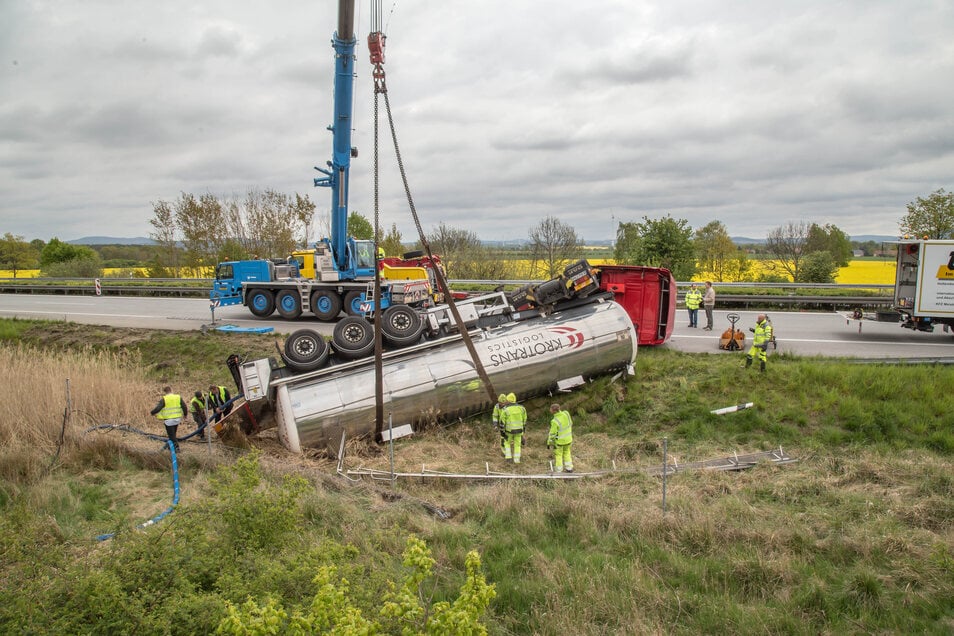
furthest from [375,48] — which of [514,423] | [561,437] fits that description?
[561,437]

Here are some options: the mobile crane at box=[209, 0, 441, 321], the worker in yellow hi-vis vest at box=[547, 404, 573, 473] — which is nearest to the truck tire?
the mobile crane at box=[209, 0, 441, 321]

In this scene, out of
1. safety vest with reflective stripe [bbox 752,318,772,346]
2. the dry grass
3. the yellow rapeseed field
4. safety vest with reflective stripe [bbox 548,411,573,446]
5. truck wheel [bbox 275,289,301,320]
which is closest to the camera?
safety vest with reflective stripe [bbox 548,411,573,446]

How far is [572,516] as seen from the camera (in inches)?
285

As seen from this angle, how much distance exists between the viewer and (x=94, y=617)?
411 cm

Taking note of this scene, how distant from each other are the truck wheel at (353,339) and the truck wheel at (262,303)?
10988 millimetres

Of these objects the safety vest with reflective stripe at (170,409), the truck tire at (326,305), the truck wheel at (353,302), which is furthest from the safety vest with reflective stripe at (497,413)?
the truck tire at (326,305)

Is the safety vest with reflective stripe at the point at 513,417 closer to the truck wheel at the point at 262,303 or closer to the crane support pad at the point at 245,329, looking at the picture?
the crane support pad at the point at 245,329

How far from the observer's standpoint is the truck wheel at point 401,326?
11656mm

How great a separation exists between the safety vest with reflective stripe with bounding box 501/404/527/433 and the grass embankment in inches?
32.4

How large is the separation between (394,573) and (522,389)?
6.43m

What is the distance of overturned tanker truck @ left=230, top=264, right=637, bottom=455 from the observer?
10.1 meters

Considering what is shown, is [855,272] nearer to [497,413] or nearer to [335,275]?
[335,275]

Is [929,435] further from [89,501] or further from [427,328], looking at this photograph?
[89,501]

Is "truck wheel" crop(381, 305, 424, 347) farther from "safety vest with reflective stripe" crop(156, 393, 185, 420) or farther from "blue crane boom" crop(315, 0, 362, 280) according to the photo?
"blue crane boom" crop(315, 0, 362, 280)
